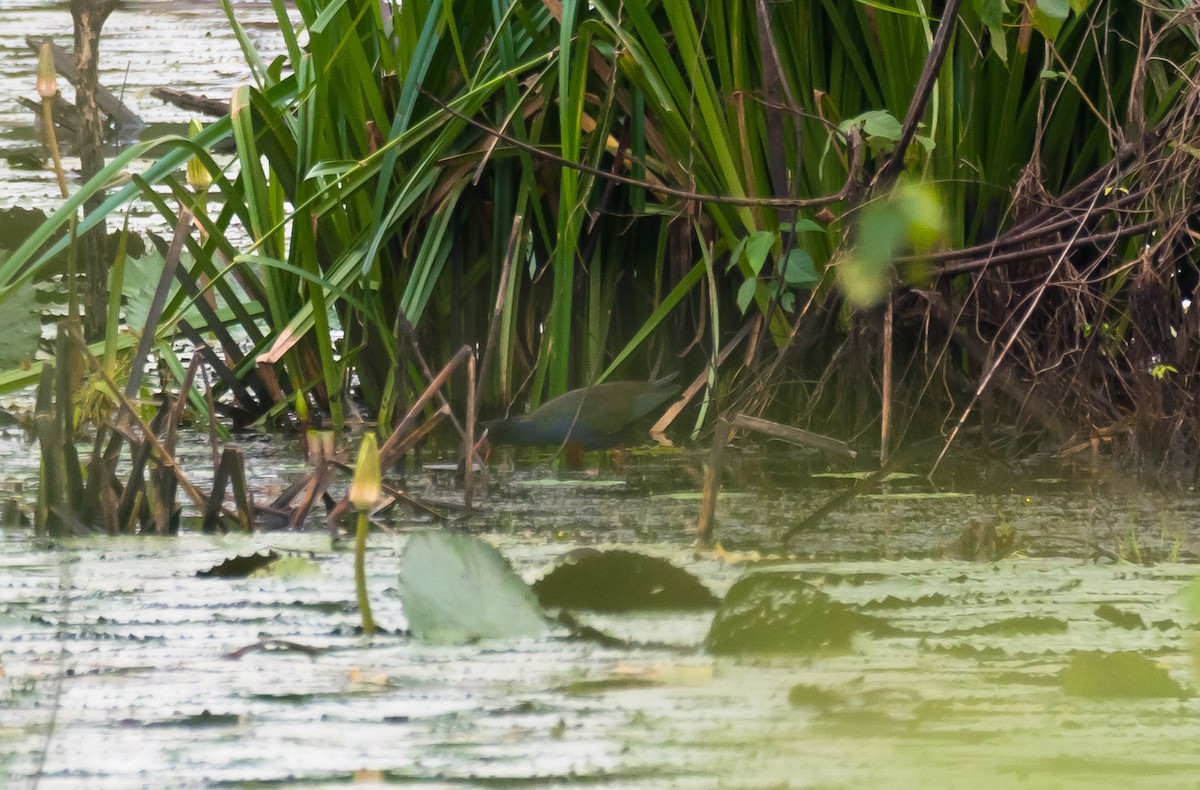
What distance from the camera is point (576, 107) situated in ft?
4.97

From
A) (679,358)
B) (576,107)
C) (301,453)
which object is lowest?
(301,453)

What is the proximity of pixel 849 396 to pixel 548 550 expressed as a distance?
0.53 m

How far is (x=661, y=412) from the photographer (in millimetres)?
1681

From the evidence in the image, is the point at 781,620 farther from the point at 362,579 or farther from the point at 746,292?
the point at 746,292

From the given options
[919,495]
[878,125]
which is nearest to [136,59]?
[878,125]

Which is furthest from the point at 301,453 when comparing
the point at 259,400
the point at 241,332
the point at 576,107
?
the point at 241,332

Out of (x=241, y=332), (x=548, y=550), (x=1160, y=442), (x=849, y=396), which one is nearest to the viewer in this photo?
(x=548, y=550)

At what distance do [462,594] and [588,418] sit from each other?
618mm

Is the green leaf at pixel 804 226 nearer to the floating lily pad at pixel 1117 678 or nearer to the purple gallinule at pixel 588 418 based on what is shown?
the purple gallinule at pixel 588 418

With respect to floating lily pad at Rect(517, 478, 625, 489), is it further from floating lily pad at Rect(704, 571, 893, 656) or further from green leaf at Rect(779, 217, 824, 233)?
floating lily pad at Rect(704, 571, 893, 656)

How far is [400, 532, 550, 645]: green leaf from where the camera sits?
927 mm

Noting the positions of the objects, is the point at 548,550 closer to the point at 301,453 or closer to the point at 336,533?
the point at 336,533

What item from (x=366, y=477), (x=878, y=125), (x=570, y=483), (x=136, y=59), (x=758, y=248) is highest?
(x=136, y=59)

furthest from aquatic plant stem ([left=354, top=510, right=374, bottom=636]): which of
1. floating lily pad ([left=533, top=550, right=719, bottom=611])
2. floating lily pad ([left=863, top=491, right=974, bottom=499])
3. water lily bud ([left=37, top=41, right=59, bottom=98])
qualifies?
water lily bud ([left=37, top=41, right=59, bottom=98])
